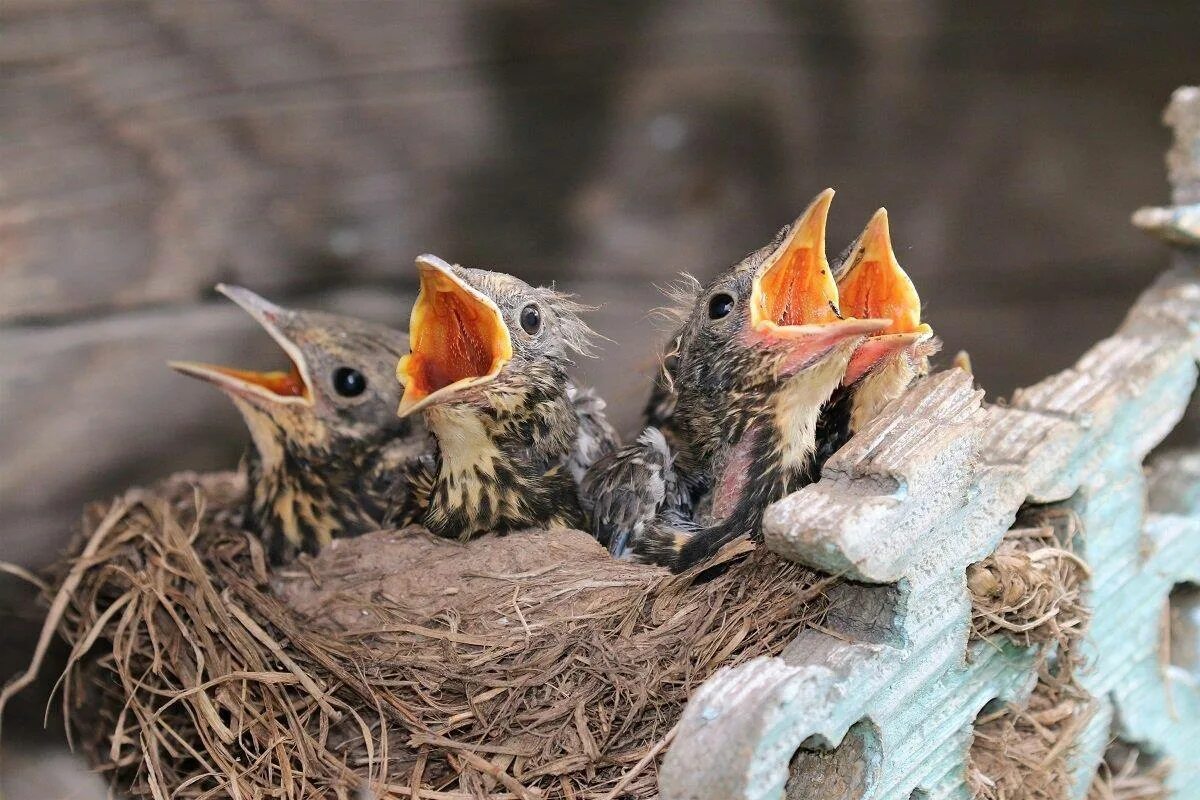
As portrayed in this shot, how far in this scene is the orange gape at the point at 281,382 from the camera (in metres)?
1.89

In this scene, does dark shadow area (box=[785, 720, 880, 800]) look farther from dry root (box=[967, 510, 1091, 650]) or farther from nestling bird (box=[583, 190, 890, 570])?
nestling bird (box=[583, 190, 890, 570])

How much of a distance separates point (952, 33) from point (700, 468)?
1241 millimetres

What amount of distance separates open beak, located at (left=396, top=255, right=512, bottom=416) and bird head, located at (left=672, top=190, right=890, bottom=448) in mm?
299

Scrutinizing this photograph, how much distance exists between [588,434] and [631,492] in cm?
24

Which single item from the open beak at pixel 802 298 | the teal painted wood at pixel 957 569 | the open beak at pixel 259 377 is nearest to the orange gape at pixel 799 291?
the open beak at pixel 802 298

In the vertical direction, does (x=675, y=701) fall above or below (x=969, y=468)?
below

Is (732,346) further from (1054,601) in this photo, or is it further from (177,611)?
(177,611)

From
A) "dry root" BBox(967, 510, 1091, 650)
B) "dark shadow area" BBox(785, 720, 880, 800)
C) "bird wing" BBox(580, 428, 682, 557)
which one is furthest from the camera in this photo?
"bird wing" BBox(580, 428, 682, 557)

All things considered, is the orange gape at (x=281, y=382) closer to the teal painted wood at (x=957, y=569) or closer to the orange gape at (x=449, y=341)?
the orange gape at (x=449, y=341)

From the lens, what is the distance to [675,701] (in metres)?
1.34

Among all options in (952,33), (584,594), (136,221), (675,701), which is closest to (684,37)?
(952,33)

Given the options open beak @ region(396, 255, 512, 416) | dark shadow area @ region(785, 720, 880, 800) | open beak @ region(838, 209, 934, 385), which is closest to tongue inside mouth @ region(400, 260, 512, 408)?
open beak @ region(396, 255, 512, 416)

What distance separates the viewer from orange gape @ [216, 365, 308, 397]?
6.19 feet

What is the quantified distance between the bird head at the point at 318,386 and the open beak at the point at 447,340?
317 millimetres
